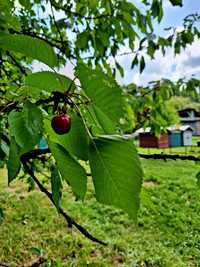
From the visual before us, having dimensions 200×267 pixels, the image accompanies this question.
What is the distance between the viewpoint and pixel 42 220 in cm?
377

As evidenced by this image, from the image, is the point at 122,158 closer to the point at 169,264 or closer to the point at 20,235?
the point at 169,264

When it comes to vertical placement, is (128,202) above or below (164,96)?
below

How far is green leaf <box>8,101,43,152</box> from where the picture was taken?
13.0 inches

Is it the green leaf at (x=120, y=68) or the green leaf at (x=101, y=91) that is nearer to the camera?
the green leaf at (x=101, y=91)

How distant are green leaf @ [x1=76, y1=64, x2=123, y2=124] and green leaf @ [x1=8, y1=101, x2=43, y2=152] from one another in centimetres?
7

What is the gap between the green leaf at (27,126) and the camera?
331 mm

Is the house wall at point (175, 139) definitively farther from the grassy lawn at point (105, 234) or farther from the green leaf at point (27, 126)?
the green leaf at point (27, 126)

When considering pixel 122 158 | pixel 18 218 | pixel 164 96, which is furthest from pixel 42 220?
pixel 122 158

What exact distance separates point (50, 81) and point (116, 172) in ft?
0.38

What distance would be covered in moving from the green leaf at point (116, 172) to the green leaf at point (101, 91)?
0.14 feet

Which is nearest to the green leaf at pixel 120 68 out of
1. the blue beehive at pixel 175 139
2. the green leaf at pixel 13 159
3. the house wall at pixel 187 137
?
the green leaf at pixel 13 159

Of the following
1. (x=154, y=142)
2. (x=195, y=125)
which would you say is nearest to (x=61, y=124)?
(x=154, y=142)

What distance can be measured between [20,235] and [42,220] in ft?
1.78

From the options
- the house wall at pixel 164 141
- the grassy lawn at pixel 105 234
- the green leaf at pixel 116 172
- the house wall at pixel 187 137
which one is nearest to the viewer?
the green leaf at pixel 116 172
